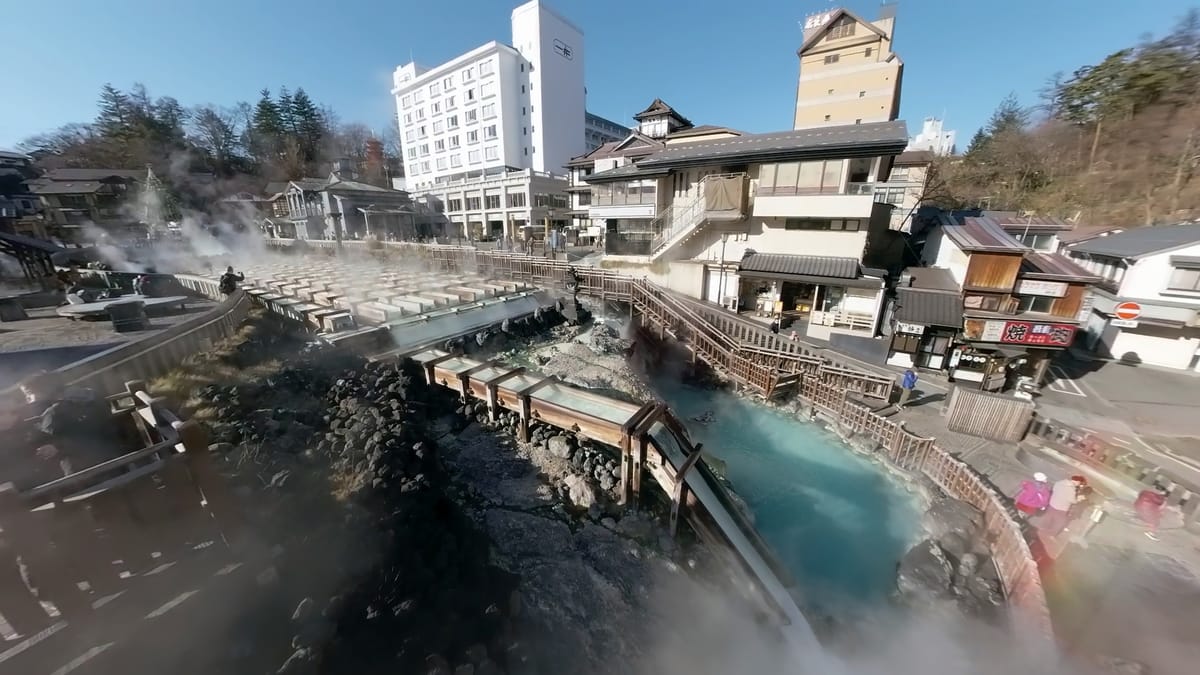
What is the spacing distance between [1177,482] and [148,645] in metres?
20.1

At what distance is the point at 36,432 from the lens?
20.4ft

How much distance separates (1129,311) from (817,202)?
40.5ft

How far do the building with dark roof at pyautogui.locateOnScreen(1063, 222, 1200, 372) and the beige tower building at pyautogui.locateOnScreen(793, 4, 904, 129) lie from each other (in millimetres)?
18919

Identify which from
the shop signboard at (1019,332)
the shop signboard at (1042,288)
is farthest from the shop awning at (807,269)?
the shop signboard at (1042,288)

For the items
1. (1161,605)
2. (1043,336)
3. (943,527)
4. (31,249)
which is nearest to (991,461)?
(943,527)

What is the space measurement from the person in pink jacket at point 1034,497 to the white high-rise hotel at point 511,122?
3782 cm

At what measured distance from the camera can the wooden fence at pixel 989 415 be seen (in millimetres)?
11242

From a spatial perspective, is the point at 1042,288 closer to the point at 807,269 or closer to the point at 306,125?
the point at 807,269

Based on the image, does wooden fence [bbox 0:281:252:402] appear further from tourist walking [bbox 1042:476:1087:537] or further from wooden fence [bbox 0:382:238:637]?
tourist walking [bbox 1042:476:1087:537]

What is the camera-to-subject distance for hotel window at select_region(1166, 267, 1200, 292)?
1389 centimetres

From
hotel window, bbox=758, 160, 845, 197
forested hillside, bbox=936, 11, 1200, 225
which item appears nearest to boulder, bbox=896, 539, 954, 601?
hotel window, bbox=758, 160, 845, 197

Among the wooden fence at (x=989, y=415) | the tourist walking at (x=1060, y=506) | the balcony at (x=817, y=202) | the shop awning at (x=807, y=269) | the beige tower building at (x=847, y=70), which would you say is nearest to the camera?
the tourist walking at (x=1060, y=506)

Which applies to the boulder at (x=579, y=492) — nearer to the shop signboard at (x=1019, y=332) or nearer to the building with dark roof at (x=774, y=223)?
the building with dark roof at (x=774, y=223)

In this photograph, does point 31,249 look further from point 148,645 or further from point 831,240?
point 831,240
